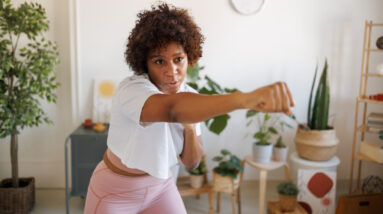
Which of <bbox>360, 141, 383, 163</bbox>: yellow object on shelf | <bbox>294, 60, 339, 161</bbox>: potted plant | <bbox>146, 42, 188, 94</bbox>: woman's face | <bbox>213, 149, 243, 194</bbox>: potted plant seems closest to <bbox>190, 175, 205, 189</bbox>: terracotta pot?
<bbox>213, 149, 243, 194</bbox>: potted plant

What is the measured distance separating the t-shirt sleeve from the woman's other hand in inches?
13.4

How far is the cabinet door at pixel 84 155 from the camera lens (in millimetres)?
2717

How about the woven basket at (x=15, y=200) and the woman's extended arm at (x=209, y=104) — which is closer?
the woman's extended arm at (x=209, y=104)

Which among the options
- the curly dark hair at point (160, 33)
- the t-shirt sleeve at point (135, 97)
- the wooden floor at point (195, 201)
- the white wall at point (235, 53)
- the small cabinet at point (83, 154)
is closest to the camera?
the t-shirt sleeve at point (135, 97)

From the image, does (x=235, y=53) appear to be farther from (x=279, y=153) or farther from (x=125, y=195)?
(x=125, y=195)

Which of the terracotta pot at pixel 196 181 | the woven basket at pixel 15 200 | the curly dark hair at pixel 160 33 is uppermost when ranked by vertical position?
the curly dark hair at pixel 160 33

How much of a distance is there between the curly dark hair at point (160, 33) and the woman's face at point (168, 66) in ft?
0.07

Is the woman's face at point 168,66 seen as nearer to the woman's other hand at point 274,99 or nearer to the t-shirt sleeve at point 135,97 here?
the t-shirt sleeve at point 135,97

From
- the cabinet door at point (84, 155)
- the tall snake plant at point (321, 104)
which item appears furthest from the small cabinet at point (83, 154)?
the tall snake plant at point (321, 104)

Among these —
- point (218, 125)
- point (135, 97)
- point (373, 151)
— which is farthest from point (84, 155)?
point (373, 151)

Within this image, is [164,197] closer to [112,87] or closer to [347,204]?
[347,204]

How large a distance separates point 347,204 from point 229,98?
6.77ft

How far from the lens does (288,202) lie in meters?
2.57

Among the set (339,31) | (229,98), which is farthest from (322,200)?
(229,98)
